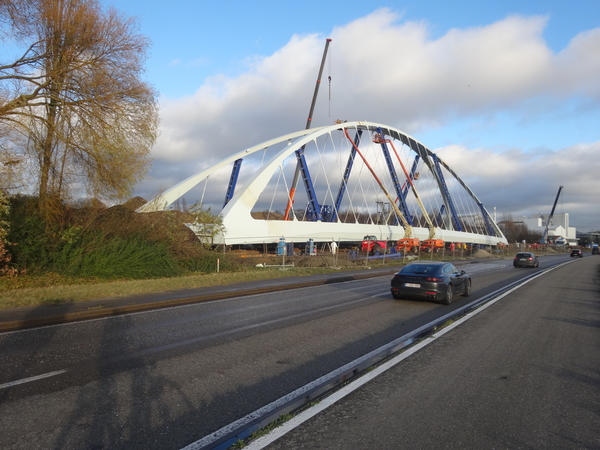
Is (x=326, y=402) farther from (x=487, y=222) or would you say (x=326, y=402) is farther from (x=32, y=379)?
(x=487, y=222)

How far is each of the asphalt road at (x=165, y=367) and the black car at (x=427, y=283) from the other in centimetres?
111

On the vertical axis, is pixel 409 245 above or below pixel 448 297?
above

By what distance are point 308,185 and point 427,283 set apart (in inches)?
1207

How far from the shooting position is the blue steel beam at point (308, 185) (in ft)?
135

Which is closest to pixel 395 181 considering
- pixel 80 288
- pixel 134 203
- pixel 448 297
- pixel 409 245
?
pixel 409 245

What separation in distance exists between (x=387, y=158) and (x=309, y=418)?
54190 millimetres

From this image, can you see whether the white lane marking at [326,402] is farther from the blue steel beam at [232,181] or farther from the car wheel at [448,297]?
the blue steel beam at [232,181]

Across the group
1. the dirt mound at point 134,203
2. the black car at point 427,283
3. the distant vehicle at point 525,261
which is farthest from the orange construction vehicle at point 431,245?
the black car at point 427,283

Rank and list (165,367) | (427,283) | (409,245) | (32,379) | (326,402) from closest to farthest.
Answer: (326,402)
(32,379)
(165,367)
(427,283)
(409,245)

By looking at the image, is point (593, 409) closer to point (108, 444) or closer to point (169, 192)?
point (108, 444)

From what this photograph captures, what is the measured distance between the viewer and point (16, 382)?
16.9 ft

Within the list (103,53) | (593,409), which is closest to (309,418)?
(593,409)

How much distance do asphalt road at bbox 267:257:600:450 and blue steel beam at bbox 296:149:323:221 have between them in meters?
34.0

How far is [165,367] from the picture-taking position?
5770mm
